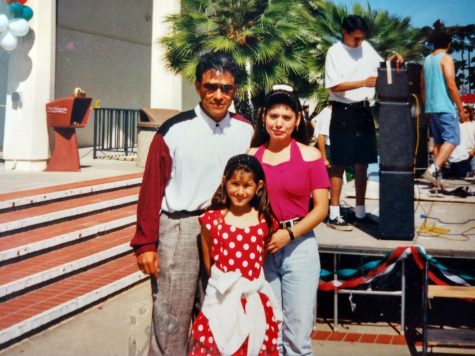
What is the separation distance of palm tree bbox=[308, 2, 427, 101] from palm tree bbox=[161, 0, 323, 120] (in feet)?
2.10

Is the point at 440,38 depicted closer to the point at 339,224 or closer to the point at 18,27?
the point at 339,224

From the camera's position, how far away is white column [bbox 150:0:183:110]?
11.2 meters

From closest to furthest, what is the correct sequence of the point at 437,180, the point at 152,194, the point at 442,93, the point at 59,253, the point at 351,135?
the point at 152,194 < the point at 351,135 < the point at 59,253 < the point at 442,93 < the point at 437,180

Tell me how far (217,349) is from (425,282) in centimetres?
205

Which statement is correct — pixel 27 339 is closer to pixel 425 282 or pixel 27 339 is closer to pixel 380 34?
pixel 425 282

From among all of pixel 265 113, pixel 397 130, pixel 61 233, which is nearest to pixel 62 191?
pixel 61 233

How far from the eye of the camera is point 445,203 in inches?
247

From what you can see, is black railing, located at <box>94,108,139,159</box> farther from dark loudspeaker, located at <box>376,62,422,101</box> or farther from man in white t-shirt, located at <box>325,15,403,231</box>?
dark loudspeaker, located at <box>376,62,422,101</box>

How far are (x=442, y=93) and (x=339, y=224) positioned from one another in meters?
2.22

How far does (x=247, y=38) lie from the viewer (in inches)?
483

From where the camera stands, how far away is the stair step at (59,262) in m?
4.75

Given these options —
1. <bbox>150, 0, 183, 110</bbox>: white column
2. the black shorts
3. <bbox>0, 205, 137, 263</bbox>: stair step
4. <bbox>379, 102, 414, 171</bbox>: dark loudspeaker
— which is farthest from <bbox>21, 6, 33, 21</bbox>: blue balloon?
<bbox>379, 102, 414, 171</bbox>: dark loudspeaker

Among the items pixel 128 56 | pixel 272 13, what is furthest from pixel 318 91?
pixel 128 56

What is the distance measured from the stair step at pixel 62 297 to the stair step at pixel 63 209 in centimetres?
77
